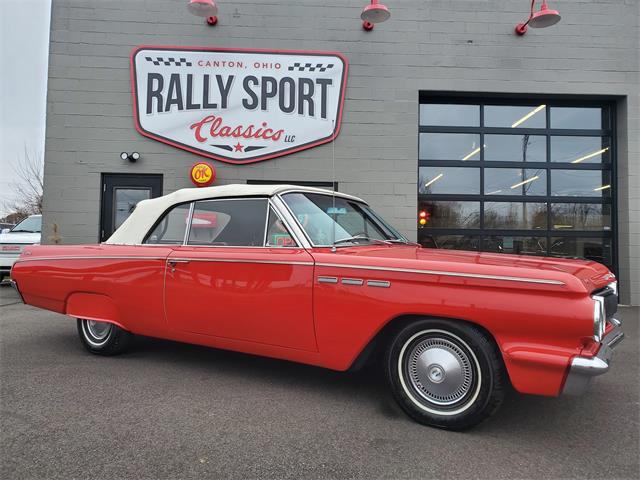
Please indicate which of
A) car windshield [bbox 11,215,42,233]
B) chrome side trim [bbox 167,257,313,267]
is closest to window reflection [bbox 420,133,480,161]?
chrome side trim [bbox 167,257,313,267]

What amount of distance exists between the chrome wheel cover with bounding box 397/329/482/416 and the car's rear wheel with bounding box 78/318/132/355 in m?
2.65

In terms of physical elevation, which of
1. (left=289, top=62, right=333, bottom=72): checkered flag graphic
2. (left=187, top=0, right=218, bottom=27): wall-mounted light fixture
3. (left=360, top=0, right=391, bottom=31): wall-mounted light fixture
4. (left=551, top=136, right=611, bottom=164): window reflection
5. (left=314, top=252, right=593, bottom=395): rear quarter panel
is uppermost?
(left=187, top=0, right=218, bottom=27): wall-mounted light fixture

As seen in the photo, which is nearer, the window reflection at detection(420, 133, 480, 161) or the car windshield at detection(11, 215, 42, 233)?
the window reflection at detection(420, 133, 480, 161)

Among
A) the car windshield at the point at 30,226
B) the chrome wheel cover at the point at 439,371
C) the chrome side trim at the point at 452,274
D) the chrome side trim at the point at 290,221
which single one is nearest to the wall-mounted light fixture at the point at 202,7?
the chrome side trim at the point at 290,221

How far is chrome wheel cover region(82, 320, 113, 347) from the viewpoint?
12.6 feet

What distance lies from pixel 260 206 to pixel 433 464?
210 cm

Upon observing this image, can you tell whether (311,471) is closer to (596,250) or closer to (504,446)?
(504,446)

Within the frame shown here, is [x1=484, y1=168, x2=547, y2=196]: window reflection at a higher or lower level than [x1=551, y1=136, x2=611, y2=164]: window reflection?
lower

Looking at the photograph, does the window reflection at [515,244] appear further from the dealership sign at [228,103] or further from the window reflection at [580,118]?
the dealership sign at [228,103]

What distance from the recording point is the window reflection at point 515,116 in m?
7.95

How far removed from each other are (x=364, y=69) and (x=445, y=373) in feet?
21.5

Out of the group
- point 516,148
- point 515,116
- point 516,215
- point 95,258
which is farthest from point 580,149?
point 95,258

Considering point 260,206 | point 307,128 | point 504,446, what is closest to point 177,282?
point 260,206

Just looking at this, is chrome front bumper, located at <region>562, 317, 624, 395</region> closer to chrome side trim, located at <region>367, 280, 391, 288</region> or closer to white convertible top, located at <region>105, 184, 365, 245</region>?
chrome side trim, located at <region>367, 280, 391, 288</region>
